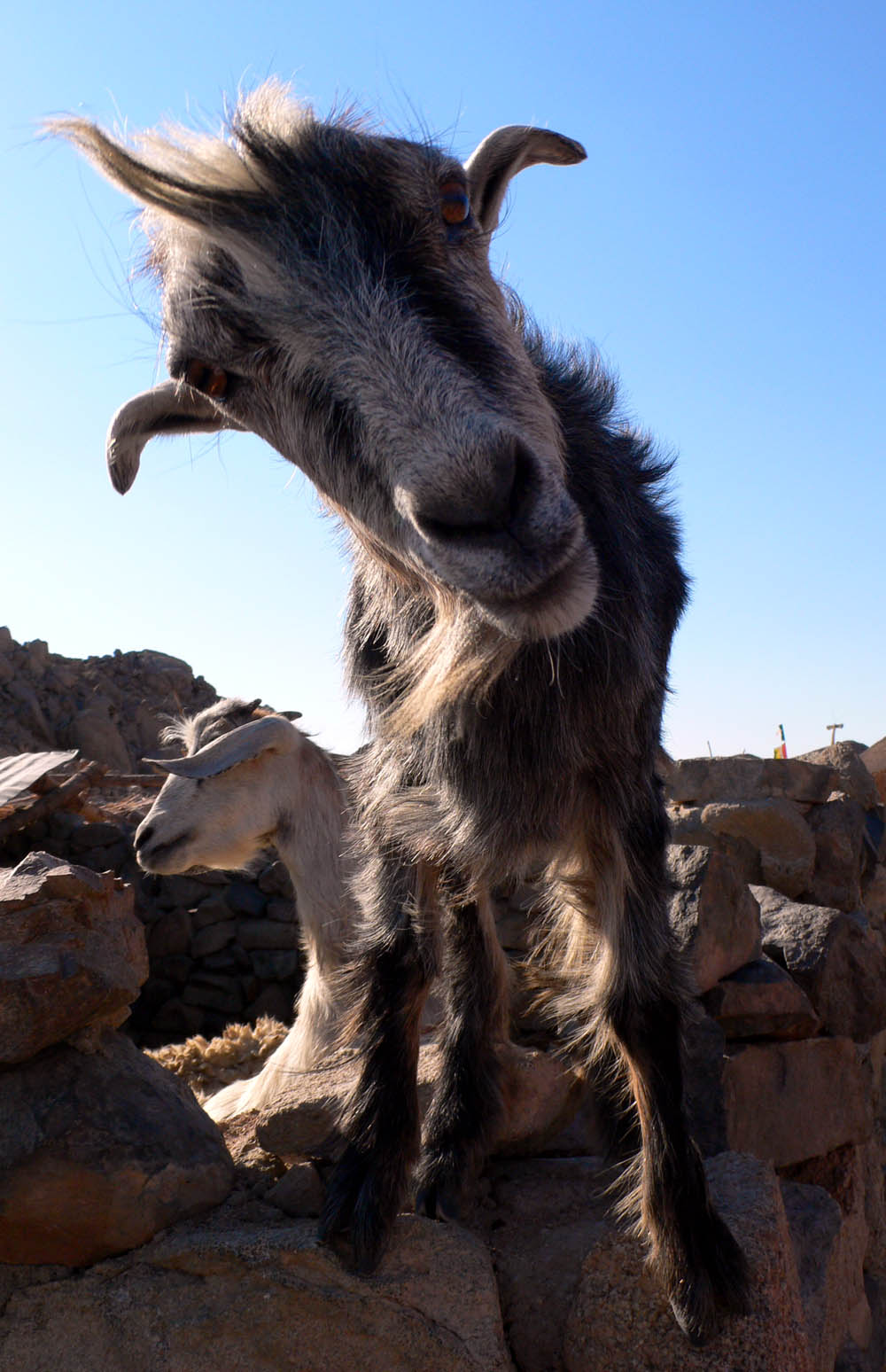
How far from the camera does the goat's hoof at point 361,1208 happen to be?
7.47 ft

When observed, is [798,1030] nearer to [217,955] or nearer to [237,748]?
[237,748]

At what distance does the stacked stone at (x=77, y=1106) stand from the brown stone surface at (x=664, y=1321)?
89 centimetres

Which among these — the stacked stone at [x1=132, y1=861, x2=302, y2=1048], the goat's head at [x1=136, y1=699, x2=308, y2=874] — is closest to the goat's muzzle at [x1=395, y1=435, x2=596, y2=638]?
the goat's head at [x1=136, y1=699, x2=308, y2=874]

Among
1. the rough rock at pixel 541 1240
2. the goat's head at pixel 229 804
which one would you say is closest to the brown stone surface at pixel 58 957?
the rough rock at pixel 541 1240

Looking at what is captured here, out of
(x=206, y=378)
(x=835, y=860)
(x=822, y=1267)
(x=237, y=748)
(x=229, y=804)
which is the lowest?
(x=822, y=1267)

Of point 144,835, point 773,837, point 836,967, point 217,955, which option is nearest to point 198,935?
point 217,955

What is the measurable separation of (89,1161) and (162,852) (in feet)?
7.35

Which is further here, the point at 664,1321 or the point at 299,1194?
the point at 299,1194

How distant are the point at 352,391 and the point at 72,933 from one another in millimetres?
1420

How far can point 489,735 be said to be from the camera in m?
2.29

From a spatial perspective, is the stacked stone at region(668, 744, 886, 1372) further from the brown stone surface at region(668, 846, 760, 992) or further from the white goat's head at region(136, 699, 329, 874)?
the white goat's head at region(136, 699, 329, 874)

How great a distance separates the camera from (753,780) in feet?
16.9

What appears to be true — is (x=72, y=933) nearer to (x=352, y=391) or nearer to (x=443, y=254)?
(x=352, y=391)

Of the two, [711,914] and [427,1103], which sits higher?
[711,914]
